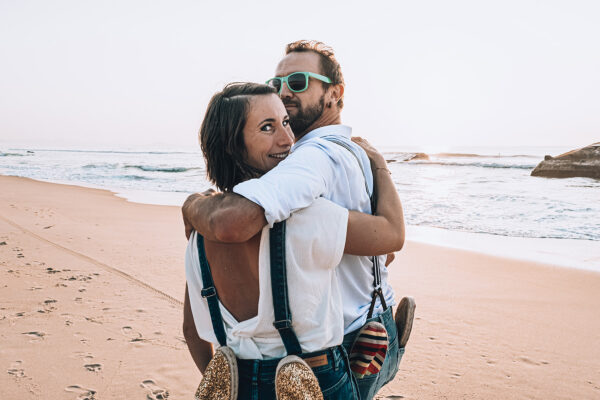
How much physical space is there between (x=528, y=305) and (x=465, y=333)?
1.36 m

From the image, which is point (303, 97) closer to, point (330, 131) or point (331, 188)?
point (330, 131)

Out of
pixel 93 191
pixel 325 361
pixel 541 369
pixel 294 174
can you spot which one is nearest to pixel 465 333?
pixel 541 369

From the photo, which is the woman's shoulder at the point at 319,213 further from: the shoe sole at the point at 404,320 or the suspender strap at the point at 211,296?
the shoe sole at the point at 404,320

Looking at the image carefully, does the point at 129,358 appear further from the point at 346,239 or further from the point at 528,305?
the point at 528,305

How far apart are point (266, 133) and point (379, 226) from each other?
1.69ft

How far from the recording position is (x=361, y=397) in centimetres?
169

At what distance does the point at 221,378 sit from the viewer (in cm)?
141

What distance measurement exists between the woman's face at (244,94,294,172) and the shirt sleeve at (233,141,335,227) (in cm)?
26

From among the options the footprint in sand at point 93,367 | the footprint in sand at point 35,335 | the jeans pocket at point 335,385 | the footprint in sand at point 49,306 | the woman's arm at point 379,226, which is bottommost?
the footprint in sand at point 93,367

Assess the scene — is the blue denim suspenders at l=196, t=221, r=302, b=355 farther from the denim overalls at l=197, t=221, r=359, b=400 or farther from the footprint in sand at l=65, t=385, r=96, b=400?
the footprint in sand at l=65, t=385, r=96, b=400

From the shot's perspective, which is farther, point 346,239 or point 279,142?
point 279,142

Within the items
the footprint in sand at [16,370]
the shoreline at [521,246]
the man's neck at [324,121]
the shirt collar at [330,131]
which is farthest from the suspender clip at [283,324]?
the shoreline at [521,246]

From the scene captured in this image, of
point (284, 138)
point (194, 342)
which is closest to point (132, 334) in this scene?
point (194, 342)

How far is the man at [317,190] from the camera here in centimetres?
126
